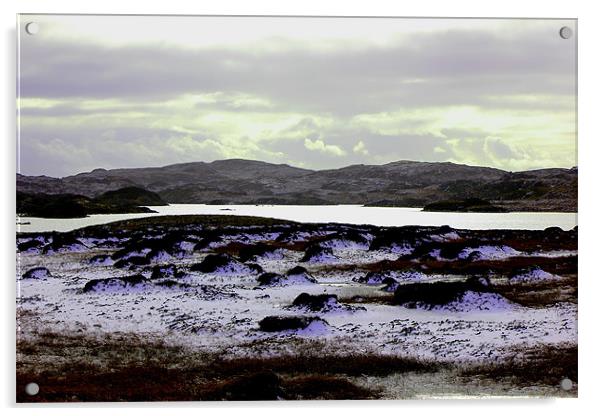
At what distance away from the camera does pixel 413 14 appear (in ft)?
22.2

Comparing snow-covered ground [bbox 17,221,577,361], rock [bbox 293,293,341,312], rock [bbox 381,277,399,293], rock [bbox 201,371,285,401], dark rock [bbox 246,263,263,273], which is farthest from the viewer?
dark rock [bbox 246,263,263,273]

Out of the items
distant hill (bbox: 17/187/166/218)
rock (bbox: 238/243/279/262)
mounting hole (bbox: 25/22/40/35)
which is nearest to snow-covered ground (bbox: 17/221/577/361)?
rock (bbox: 238/243/279/262)

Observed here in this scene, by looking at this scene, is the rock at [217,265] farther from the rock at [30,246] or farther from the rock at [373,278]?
the rock at [30,246]

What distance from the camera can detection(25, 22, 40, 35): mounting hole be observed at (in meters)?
6.61

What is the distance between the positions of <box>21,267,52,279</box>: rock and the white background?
132mm

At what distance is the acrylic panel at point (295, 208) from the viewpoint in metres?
6.49

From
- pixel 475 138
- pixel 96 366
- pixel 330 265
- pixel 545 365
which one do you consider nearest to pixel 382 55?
pixel 475 138

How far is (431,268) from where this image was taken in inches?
267

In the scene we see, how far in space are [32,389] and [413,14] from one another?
186 inches

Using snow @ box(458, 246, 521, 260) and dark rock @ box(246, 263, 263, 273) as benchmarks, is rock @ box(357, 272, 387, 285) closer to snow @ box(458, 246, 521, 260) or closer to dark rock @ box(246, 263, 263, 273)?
snow @ box(458, 246, 521, 260)

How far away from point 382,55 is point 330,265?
1985 mm

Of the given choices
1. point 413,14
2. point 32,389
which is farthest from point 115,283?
point 413,14

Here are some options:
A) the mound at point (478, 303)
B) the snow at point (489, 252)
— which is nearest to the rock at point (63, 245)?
the mound at point (478, 303)

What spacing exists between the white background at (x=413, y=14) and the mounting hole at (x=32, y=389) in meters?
0.14
